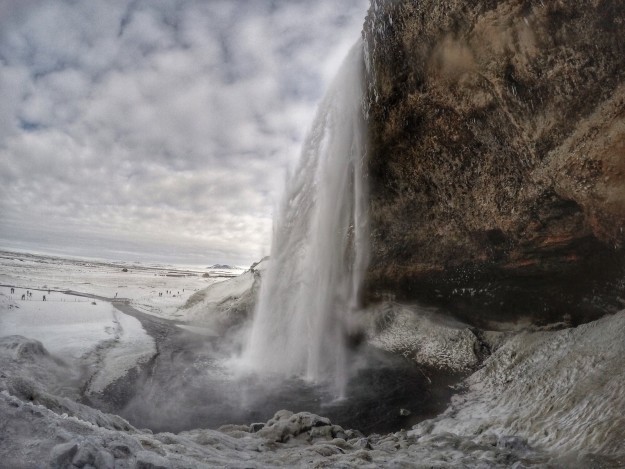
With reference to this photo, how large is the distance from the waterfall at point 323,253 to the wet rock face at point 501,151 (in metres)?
1.12

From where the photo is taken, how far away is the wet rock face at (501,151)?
5.67m

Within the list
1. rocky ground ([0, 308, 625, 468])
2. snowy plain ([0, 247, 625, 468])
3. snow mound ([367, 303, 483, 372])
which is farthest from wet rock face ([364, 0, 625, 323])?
rocky ground ([0, 308, 625, 468])

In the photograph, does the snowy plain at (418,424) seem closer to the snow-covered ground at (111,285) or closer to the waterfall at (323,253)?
the waterfall at (323,253)

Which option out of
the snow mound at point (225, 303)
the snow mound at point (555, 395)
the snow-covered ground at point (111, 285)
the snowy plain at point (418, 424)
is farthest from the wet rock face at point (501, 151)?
the snow-covered ground at point (111, 285)

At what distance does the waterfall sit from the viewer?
10891mm

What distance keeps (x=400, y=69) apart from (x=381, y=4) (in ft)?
5.65

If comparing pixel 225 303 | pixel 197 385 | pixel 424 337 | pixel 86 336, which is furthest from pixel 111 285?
pixel 424 337

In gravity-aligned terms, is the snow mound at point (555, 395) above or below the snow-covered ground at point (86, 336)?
above

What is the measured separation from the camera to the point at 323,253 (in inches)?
484

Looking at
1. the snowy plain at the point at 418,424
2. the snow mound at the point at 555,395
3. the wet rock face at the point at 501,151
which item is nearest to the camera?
the snowy plain at the point at 418,424

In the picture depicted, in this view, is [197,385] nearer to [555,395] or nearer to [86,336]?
[86,336]

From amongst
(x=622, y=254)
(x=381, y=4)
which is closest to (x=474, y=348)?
(x=622, y=254)

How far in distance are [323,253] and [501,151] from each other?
6488 millimetres

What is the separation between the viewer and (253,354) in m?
12.3
